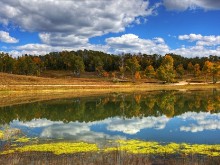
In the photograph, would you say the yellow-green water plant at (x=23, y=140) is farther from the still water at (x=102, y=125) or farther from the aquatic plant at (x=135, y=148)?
the aquatic plant at (x=135, y=148)

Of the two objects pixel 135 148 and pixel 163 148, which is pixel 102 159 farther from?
pixel 163 148

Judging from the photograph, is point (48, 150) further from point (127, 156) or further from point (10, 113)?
point (10, 113)

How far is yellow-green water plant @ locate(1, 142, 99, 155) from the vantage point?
2158 cm

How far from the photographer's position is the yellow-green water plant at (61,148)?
70.8ft

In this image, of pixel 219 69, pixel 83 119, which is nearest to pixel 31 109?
pixel 83 119

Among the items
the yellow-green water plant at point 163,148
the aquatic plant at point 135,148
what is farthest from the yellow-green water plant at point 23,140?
the yellow-green water plant at point 163,148

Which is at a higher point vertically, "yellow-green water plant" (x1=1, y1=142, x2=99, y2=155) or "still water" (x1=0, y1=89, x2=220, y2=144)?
"yellow-green water plant" (x1=1, y1=142, x2=99, y2=155)

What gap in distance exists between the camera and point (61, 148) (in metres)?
22.5

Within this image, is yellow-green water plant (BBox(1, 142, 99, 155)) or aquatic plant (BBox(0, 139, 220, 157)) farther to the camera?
yellow-green water plant (BBox(1, 142, 99, 155))

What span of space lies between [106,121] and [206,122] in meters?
12.1

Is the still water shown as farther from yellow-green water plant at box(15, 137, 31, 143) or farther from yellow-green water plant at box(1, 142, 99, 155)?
yellow-green water plant at box(1, 142, 99, 155)

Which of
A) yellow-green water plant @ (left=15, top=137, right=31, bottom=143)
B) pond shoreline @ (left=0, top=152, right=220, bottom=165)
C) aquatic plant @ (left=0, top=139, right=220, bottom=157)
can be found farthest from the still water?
pond shoreline @ (left=0, top=152, right=220, bottom=165)


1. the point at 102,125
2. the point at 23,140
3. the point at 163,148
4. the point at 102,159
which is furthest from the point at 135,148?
the point at 102,125

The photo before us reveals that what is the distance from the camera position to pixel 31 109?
5119 cm
